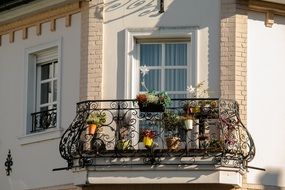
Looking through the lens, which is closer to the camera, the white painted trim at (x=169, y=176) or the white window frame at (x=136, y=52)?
the white painted trim at (x=169, y=176)

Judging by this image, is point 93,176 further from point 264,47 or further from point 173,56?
point 264,47

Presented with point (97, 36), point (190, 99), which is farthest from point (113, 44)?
point (190, 99)

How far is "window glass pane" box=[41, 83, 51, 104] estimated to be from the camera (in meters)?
23.0

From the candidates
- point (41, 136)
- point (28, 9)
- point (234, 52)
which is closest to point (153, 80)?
point (234, 52)

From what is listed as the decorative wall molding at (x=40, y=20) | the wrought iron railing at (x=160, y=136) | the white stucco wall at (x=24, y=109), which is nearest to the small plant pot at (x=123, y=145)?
the wrought iron railing at (x=160, y=136)

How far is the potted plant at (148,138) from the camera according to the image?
1994 cm

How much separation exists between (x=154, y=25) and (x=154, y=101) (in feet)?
6.16

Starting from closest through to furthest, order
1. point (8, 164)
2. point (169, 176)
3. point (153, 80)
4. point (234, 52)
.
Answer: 1. point (169, 176)
2. point (234, 52)
3. point (153, 80)
4. point (8, 164)

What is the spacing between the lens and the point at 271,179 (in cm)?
2119

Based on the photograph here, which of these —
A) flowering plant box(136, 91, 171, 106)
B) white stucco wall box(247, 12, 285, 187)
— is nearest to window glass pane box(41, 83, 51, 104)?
flowering plant box(136, 91, 171, 106)

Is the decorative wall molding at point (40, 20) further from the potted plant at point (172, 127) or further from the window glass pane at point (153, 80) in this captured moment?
the potted plant at point (172, 127)

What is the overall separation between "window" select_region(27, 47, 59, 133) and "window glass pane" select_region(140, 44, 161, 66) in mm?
2184

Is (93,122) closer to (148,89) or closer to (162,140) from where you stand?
(162,140)

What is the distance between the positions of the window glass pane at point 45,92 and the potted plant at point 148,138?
11.7 ft
